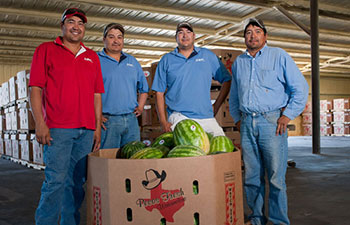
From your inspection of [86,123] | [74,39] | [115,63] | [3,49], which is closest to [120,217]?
[86,123]

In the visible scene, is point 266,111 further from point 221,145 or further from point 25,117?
point 25,117

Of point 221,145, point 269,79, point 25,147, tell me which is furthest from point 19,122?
point 221,145

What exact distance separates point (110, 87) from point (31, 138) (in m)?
5.64

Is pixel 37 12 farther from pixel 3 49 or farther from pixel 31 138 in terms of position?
pixel 3 49

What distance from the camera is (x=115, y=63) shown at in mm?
3357

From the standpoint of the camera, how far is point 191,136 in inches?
88.1

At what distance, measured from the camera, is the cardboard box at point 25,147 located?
8.36 metres

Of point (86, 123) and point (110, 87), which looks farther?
point (110, 87)

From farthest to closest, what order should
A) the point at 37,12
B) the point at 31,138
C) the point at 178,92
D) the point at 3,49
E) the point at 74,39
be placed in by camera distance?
the point at 3,49, the point at 37,12, the point at 31,138, the point at 178,92, the point at 74,39

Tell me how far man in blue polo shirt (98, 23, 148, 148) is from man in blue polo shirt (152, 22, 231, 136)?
0.30 m

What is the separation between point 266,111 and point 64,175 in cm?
167

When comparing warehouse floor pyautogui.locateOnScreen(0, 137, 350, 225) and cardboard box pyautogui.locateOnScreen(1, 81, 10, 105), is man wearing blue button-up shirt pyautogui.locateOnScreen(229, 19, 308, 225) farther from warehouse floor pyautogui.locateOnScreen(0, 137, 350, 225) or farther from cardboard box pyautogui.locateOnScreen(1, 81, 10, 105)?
cardboard box pyautogui.locateOnScreen(1, 81, 10, 105)

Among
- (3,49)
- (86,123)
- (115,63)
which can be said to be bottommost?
(86,123)

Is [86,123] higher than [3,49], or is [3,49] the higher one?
[3,49]
